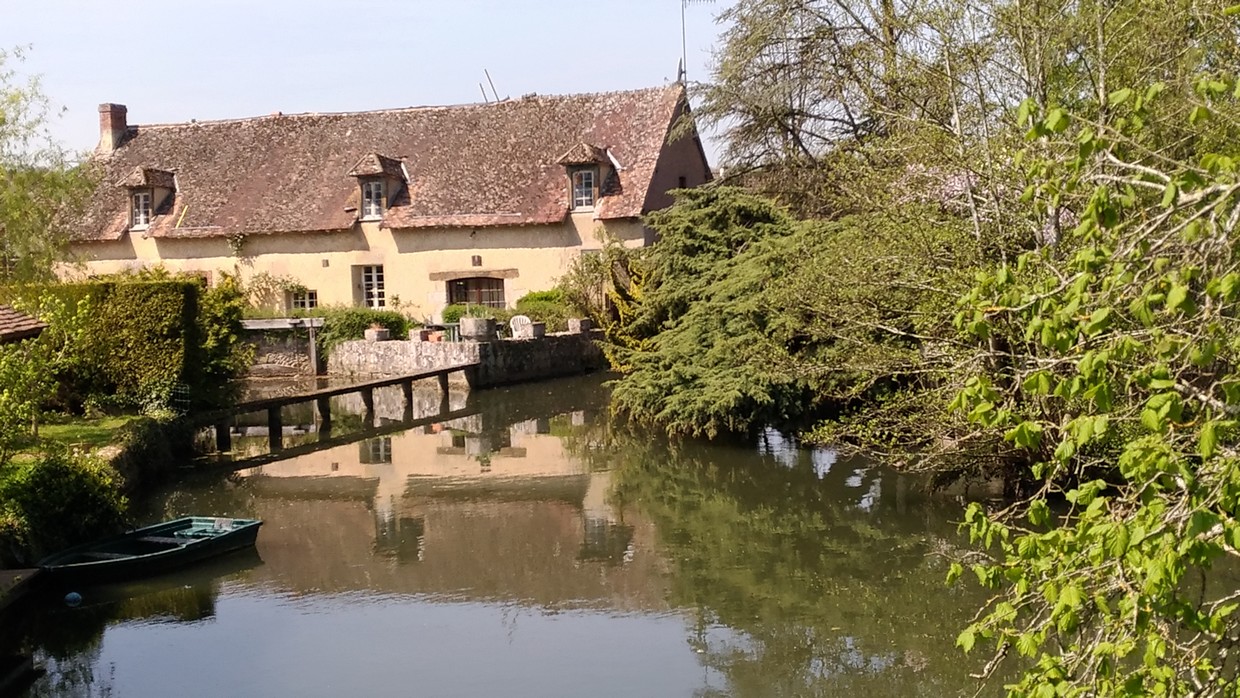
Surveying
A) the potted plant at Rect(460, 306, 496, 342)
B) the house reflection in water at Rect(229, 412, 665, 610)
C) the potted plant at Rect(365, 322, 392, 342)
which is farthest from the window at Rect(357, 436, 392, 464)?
the potted plant at Rect(365, 322, 392, 342)

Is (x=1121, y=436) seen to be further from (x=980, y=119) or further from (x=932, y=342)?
(x=980, y=119)

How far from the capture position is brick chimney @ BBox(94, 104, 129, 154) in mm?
36844

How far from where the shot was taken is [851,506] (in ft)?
47.8

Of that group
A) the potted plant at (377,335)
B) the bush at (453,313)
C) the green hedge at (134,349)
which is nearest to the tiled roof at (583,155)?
the bush at (453,313)

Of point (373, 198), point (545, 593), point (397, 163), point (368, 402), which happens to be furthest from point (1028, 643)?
point (397, 163)

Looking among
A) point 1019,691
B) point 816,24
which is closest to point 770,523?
point 1019,691

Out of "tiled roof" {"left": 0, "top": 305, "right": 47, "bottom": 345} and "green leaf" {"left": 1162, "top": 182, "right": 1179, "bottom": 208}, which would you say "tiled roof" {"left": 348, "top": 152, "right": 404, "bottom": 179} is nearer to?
"tiled roof" {"left": 0, "top": 305, "right": 47, "bottom": 345}

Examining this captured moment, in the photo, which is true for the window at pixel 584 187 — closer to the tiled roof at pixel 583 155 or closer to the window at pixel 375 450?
the tiled roof at pixel 583 155

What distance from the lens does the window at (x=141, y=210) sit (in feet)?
113

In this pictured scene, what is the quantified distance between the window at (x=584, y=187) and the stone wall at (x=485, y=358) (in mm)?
4094


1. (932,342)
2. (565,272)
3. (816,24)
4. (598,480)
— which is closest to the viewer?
(932,342)

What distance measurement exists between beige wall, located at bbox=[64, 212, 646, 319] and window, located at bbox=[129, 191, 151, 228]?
410 millimetres

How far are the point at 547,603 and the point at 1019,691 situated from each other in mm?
7562

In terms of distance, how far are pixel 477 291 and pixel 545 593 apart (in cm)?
2220
